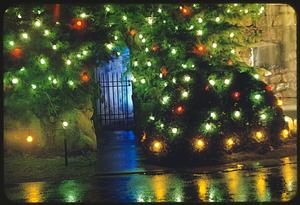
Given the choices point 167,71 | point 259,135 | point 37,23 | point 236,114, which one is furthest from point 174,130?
point 37,23

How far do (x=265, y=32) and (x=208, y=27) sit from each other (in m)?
8.59

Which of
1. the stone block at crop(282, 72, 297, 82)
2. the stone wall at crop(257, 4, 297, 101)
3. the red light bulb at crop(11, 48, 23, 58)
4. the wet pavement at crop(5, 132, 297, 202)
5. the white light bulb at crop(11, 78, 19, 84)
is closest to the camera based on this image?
the wet pavement at crop(5, 132, 297, 202)

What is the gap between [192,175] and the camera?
991 centimetres

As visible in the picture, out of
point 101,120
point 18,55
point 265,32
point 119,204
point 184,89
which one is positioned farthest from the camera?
point 265,32

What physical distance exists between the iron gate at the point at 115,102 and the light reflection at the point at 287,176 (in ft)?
24.6

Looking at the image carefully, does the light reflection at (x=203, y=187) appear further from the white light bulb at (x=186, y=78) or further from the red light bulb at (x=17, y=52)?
the red light bulb at (x=17, y=52)

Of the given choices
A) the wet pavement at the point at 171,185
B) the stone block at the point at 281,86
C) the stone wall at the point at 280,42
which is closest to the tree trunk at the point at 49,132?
the wet pavement at the point at 171,185

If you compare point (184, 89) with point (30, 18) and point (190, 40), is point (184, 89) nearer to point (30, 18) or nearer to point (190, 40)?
point (190, 40)

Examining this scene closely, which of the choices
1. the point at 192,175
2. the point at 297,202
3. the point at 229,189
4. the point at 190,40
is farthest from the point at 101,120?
the point at 297,202

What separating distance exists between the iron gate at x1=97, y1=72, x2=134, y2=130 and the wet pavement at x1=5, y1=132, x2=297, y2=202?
5897 millimetres

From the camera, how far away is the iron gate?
17.2 metres

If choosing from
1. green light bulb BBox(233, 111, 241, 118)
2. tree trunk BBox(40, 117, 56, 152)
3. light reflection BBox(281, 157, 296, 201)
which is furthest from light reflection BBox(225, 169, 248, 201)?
tree trunk BBox(40, 117, 56, 152)

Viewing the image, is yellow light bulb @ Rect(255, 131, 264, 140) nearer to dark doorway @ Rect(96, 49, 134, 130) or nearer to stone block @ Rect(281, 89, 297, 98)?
dark doorway @ Rect(96, 49, 134, 130)

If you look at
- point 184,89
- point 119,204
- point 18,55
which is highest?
point 18,55
